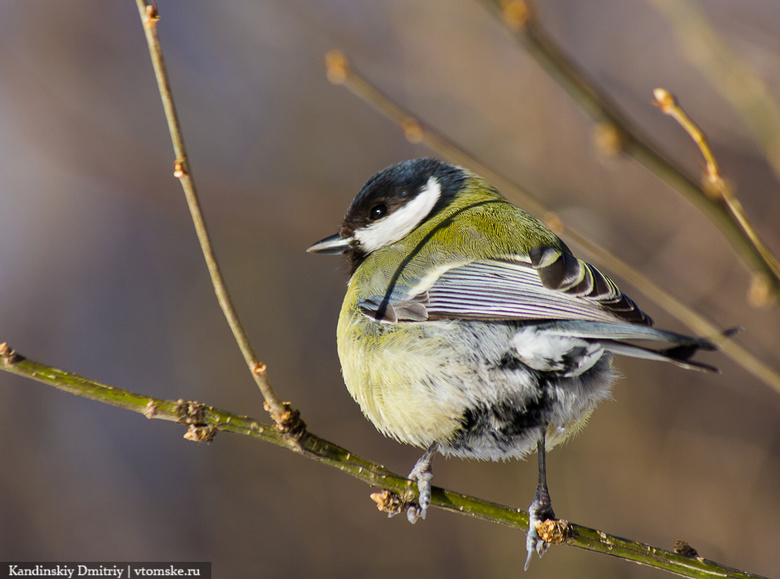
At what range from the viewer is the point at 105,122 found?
17.3 feet

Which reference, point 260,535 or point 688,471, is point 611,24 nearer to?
point 688,471

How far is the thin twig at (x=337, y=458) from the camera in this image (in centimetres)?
158

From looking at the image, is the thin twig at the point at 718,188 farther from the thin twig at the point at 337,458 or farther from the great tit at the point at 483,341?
the thin twig at the point at 337,458

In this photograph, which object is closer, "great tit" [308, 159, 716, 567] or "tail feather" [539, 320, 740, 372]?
"tail feather" [539, 320, 740, 372]

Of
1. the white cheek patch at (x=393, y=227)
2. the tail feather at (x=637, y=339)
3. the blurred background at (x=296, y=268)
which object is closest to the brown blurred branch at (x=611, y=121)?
the tail feather at (x=637, y=339)

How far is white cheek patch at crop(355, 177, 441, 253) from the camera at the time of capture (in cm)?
286

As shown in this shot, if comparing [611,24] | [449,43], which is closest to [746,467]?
[611,24]

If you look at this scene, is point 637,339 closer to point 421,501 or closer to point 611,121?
point 421,501

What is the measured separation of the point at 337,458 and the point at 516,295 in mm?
753

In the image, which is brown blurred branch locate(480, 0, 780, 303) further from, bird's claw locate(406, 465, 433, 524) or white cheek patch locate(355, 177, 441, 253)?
white cheek patch locate(355, 177, 441, 253)

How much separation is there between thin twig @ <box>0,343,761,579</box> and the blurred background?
2.51 m

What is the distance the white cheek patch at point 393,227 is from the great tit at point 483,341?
0.19 meters

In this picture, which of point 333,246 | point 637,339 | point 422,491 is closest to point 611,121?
point 637,339

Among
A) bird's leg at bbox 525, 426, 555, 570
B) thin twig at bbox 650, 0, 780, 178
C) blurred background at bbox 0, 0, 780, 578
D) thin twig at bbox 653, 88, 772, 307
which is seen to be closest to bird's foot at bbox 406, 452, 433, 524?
bird's leg at bbox 525, 426, 555, 570
